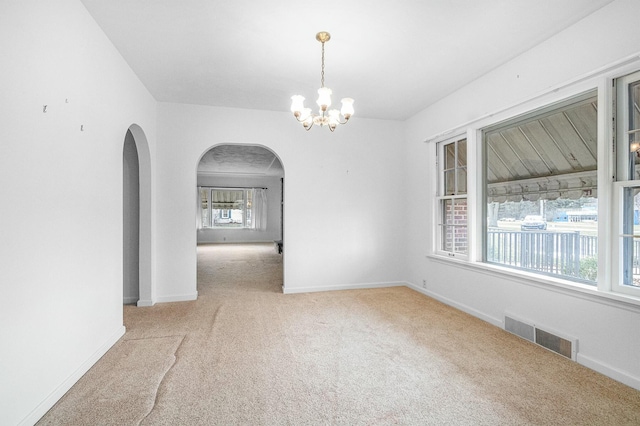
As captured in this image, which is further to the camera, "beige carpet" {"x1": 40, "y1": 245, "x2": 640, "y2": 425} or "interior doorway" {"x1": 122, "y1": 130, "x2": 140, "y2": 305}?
"interior doorway" {"x1": 122, "y1": 130, "x2": 140, "y2": 305}

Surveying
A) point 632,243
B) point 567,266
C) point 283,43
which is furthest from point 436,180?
point 283,43

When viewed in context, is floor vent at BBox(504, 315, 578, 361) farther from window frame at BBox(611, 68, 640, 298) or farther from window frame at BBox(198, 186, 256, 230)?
window frame at BBox(198, 186, 256, 230)

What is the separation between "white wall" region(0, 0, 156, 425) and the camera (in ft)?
5.58

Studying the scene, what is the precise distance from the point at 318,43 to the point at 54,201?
2.46m

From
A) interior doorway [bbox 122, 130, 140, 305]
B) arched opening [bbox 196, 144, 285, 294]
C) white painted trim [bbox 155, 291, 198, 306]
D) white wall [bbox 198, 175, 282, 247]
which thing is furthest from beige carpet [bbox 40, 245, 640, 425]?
white wall [bbox 198, 175, 282, 247]

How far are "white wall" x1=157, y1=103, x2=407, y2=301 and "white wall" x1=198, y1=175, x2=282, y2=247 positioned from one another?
8295 mm

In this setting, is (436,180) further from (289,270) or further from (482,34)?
(289,270)

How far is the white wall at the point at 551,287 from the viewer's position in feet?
7.79

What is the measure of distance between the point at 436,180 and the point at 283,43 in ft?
9.49

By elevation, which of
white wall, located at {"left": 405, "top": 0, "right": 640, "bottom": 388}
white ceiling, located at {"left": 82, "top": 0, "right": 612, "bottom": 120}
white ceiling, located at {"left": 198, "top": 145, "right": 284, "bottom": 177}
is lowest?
white wall, located at {"left": 405, "top": 0, "right": 640, "bottom": 388}

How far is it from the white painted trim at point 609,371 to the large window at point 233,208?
1152 cm

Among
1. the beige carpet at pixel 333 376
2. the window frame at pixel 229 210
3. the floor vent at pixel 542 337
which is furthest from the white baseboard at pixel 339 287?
the window frame at pixel 229 210

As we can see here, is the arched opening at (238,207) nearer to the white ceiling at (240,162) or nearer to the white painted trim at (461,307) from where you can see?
the white ceiling at (240,162)

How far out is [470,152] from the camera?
3977 millimetres
